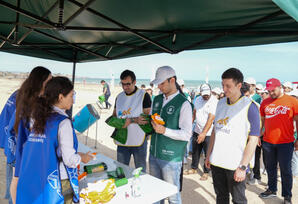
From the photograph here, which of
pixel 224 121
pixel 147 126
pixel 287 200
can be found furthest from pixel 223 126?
pixel 287 200

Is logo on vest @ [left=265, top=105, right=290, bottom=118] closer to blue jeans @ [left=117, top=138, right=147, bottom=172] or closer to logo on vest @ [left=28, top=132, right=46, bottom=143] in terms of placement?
blue jeans @ [left=117, top=138, right=147, bottom=172]

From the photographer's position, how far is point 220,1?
175 centimetres

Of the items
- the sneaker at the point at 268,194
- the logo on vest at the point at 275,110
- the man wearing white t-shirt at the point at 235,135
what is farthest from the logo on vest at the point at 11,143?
the sneaker at the point at 268,194

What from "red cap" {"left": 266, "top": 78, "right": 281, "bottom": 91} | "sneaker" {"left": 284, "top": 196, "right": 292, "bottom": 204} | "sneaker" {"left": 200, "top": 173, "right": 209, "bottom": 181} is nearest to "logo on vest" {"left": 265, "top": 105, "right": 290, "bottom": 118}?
"red cap" {"left": 266, "top": 78, "right": 281, "bottom": 91}

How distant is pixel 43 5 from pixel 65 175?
2.11m

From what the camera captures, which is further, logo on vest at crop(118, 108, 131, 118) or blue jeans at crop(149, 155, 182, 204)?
logo on vest at crop(118, 108, 131, 118)

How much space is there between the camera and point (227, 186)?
82.4 inches

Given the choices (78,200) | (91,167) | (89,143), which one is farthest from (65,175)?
(89,143)

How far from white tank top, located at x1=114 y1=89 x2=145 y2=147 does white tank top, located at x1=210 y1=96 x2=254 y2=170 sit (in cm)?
92

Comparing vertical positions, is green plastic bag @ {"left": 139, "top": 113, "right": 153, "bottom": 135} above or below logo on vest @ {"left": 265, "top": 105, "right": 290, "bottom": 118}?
below

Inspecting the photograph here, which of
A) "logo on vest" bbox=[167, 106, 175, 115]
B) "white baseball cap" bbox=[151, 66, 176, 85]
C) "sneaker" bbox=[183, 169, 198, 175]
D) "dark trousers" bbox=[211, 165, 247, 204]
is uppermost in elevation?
"white baseball cap" bbox=[151, 66, 176, 85]

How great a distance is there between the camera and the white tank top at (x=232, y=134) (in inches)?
73.8

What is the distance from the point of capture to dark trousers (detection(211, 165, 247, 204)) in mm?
1923

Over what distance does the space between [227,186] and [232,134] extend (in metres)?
0.56
